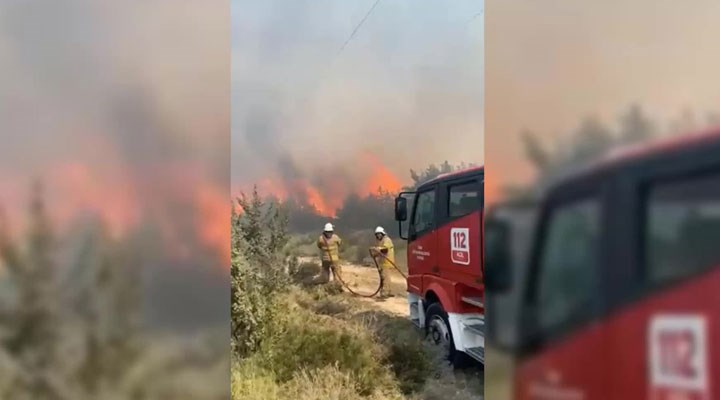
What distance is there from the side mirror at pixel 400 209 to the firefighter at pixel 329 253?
275 mm

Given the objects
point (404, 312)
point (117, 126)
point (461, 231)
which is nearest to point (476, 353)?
point (404, 312)

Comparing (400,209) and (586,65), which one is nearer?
(586,65)

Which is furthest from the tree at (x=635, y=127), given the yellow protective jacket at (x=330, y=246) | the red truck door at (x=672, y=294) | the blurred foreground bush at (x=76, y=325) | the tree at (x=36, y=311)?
the tree at (x=36, y=311)

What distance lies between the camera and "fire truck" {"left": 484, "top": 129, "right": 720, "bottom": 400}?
Answer: 137 centimetres

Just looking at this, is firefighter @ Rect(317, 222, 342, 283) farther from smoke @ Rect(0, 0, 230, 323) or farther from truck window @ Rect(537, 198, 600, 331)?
truck window @ Rect(537, 198, 600, 331)

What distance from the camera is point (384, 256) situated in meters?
2.26

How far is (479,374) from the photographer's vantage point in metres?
2.07

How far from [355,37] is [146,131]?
879mm

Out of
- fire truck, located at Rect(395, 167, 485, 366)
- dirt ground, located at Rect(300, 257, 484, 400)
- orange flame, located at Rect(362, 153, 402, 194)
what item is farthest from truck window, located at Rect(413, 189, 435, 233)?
dirt ground, located at Rect(300, 257, 484, 400)

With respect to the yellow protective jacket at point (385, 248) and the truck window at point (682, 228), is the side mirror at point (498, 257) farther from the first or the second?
the yellow protective jacket at point (385, 248)

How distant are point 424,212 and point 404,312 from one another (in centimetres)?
45

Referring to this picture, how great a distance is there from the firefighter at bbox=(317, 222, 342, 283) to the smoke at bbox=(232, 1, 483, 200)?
237 mm

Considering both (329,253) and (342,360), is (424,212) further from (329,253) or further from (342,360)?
(342,360)

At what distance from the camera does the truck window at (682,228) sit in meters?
1.38
